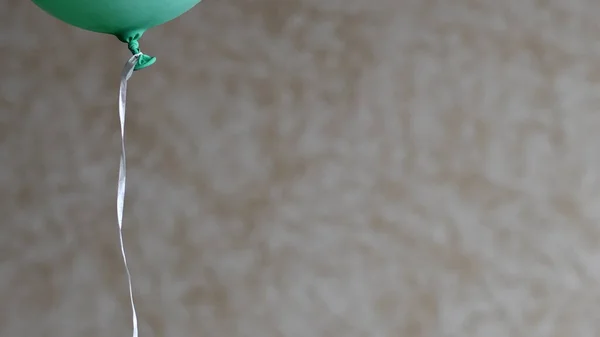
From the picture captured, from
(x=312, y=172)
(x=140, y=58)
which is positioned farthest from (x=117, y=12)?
(x=312, y=172)

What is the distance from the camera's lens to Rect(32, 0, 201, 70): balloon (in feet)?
2.86

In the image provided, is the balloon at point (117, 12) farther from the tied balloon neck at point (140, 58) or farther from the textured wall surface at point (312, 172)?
the textured wall surface at point (312, 172)

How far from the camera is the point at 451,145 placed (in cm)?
161

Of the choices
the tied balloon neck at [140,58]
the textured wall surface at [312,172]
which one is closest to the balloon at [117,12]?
the tied balloon neck at [140,58]

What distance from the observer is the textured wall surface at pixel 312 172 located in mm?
1567

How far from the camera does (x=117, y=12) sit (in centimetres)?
88

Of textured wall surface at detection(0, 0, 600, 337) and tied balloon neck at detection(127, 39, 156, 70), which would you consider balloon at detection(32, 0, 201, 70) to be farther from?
textured wall surface at detection(0, 0, 600, 337)

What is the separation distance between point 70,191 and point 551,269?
94 centimetres

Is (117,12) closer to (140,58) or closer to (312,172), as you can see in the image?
(140,58)

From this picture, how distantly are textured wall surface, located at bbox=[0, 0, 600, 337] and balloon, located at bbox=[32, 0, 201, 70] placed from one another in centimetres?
69

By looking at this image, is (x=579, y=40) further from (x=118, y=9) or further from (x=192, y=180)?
Result: (x=118, y=9)

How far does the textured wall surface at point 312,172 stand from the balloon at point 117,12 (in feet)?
2.25

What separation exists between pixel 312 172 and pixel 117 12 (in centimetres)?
77

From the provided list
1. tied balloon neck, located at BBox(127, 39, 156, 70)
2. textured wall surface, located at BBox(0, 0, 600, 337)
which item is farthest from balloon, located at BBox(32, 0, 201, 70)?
textured wall surface, located at BBox(0, 0, 600, 337)
